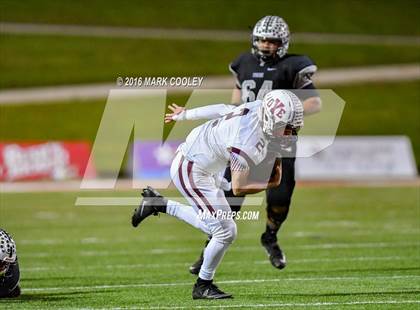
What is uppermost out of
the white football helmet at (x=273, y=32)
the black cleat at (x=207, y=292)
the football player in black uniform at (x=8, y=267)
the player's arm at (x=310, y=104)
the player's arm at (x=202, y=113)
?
the white football helmet at (x=273, y=32)

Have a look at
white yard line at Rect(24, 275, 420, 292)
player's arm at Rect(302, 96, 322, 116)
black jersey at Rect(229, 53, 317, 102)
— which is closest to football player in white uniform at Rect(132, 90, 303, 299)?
white yard line at Rect(24, 275, 420, 292)

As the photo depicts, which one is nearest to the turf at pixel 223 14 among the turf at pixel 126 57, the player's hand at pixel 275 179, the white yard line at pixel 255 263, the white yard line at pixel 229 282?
the turf at pixel 126 57

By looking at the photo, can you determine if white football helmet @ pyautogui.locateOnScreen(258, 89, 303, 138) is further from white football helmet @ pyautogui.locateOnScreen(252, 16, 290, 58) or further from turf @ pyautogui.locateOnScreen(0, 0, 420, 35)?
turf @ pyautogui.locateOnScreen(0, 0, 420, 35)

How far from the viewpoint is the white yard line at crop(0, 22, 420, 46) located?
33656mm

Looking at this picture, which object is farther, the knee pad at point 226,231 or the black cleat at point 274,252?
the black cleat at point 274,252

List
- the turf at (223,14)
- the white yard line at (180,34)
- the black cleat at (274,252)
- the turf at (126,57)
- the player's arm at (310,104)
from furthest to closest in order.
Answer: the turf at (223,14)
the white yard line at (180,34)
the turf at (126,57)
the player's arm at (310,104)
the black cleat at (274,252)

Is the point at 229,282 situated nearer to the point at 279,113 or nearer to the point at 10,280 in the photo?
the point at 10,280

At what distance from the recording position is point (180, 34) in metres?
34.1

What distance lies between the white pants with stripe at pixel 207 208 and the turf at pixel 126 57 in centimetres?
2165

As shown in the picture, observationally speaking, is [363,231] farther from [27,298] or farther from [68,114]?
[68,114]

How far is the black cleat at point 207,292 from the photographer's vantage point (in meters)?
7.12

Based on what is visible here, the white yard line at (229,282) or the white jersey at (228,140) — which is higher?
the white jersey at (228,140)

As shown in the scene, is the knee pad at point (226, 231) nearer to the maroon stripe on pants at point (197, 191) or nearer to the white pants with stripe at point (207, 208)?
the white pants with stripe at point (207, 208)

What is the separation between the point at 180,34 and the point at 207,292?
27.4m
